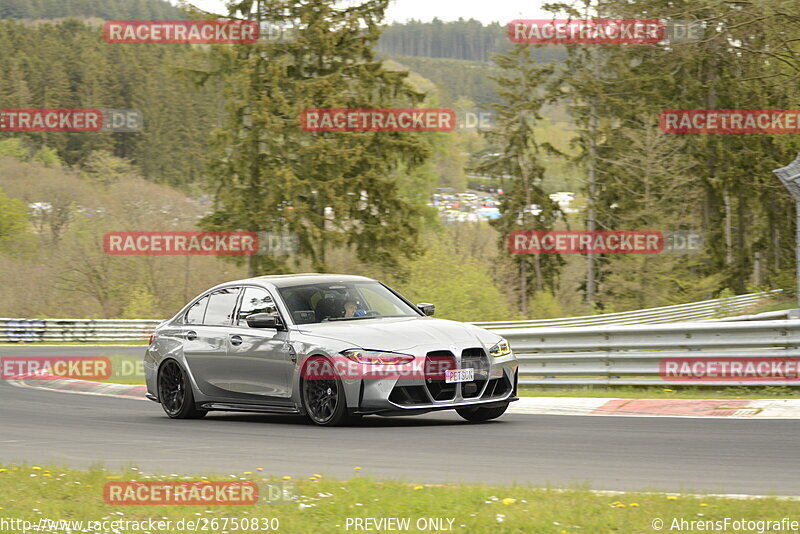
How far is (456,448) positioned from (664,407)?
381cm

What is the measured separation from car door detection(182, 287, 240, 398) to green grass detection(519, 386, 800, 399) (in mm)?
4468

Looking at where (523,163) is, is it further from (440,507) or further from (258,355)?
(440,507)

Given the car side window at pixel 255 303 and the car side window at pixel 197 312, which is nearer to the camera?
the car side window at pixel 255 303

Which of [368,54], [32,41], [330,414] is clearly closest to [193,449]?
[330,414]

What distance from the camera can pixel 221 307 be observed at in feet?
43.3

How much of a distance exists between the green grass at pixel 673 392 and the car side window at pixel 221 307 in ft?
14.6

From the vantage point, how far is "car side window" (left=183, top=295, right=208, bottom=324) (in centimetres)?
1345

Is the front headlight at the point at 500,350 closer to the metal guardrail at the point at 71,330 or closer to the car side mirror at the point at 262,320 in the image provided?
the car side mirror at the point at 262,320

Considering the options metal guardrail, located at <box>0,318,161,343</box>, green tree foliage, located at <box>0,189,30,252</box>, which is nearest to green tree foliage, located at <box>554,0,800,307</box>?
metal guardrail, located at <box>0,318,161,343</box>

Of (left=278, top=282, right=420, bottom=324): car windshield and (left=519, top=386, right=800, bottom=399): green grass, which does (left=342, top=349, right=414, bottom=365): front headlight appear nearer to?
(left=278, top=282, right=420, bottom=324): car windshield

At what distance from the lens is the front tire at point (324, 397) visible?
11188mm
